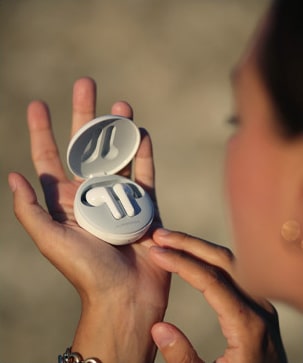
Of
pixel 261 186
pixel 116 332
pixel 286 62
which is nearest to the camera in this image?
pixel 286 62

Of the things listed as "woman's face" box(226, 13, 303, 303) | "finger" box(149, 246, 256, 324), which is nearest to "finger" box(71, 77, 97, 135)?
"finger" box(149, 246, 256, 324)

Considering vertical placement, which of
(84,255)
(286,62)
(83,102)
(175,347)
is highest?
(286,62)

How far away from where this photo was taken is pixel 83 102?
2152 mm

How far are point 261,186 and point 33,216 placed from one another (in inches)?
32.8

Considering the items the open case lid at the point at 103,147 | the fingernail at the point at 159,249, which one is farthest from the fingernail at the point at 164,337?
the open case lid at the point at 103,147

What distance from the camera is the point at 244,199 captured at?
46.1 inches

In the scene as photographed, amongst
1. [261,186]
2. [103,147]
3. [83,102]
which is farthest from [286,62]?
[83,102]

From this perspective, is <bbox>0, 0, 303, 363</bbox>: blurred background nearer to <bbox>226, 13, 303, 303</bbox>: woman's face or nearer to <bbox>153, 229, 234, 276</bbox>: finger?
<bbox>153, 229, 234, 276</bbox>: finger

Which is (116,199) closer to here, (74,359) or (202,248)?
(202,248)

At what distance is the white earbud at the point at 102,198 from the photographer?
1830mm

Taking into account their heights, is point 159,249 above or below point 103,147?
below

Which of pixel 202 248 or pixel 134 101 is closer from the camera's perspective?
pixel 202 248

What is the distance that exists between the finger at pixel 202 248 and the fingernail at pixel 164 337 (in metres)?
0.27

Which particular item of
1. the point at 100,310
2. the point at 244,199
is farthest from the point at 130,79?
the point at 244,199
